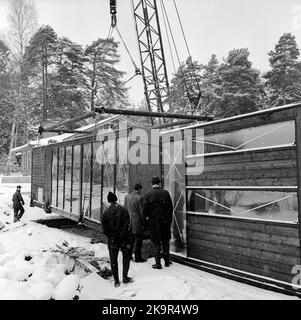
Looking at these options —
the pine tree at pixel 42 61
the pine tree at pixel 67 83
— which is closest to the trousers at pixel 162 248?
the pine tree at pixel 42 61

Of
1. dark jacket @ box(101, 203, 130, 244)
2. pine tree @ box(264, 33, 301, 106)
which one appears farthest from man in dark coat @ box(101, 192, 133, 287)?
pine tree @ box(264, 33, 301, 106)

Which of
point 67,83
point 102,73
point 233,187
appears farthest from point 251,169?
point 102,73

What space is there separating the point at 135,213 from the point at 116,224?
0.98m

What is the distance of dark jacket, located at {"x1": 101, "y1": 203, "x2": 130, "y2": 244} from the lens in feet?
18.3

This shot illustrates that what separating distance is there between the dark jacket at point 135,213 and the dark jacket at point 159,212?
0.96 feet

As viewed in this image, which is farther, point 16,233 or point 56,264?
point 16,233

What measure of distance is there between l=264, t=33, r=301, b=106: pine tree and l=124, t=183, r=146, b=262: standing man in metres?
22.0

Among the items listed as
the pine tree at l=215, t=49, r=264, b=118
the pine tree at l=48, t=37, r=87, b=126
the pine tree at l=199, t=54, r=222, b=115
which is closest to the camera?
the pine tree at l=215, t=49, r=264, b=118

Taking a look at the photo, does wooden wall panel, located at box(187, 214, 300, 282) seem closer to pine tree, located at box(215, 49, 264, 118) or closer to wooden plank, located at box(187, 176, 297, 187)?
wooden plank, located at box(187, 176, 297, 187)
